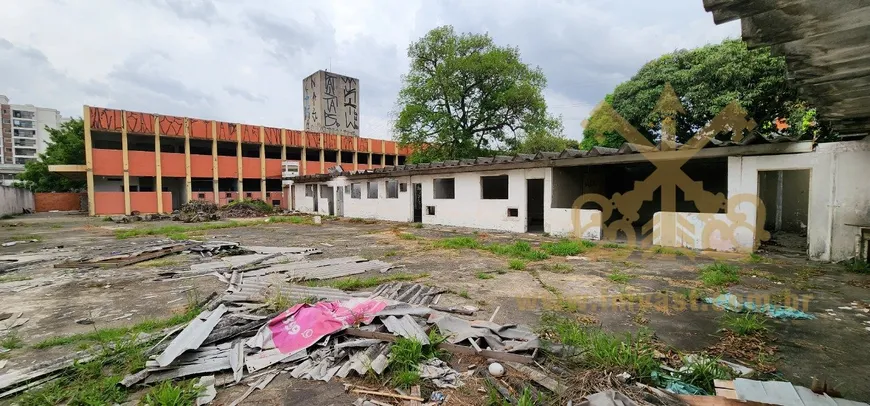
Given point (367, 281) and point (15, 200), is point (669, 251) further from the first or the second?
point (15, 200)

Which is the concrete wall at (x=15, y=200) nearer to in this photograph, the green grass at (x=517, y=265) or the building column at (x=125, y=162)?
the building column at (x=125, y=162)

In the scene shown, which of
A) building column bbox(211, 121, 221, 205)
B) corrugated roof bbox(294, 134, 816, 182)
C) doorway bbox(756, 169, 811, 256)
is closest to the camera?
corrugated roof bbox(294, 134, 816, 182)

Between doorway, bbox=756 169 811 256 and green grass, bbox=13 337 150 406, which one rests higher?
doorway, bbox=756 169 811 256

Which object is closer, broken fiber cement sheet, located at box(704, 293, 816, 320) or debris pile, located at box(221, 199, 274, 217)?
broken fiber cement sheet, located at box(704, 293, 816, 320)

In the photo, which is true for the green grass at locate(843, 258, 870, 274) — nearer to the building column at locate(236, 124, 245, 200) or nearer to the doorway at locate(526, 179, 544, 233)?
the doorway at locate(526, 179, 544, 233)

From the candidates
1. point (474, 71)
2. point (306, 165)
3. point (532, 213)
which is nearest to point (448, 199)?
point (532, 213)

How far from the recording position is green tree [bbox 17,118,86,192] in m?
26.9

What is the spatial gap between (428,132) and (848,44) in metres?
21.2

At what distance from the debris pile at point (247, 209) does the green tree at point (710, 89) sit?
74.6 ft

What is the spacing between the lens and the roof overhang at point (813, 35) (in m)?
2.10

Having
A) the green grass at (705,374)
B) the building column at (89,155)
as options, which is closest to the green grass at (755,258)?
the green grass at (705,374)

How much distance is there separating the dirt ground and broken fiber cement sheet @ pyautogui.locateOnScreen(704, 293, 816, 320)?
0.18 meters

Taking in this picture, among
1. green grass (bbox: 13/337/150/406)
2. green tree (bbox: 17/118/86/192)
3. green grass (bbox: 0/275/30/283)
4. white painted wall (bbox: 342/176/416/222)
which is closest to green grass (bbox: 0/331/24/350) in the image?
green grass (bbox: 13/337/150/406)

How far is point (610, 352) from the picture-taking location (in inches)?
122
